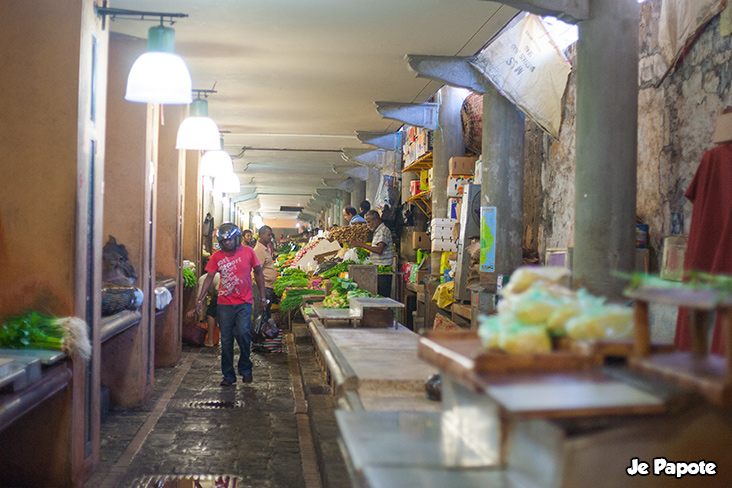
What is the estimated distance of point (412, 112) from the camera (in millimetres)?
10055

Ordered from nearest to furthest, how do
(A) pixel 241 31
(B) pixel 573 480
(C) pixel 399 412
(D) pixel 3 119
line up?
(B) pixel 573 480 < (C) pixel 399 412 < (D) pixel 3 119 < (A) pixel 241 31

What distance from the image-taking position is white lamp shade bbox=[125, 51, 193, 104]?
424 centimetres

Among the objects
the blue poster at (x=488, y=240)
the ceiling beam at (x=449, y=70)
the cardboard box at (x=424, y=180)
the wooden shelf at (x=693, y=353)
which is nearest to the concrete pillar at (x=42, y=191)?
the wooden shelf at (x=693, y=353)

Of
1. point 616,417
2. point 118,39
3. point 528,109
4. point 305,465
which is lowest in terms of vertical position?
point 305,465

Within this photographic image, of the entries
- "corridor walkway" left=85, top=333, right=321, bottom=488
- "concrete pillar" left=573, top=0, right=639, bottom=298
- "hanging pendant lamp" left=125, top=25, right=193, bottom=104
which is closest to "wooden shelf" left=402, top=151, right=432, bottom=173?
"corridor walkway" left=85, top=333, right=321, bottom=488

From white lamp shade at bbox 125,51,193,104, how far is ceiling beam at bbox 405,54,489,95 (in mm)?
3673

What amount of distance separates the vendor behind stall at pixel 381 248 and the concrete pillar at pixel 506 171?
13.1 feet

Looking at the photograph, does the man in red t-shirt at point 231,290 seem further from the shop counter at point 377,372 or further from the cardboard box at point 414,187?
the cardboard box at point 414,187

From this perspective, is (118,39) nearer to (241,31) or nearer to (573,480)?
(241,31)

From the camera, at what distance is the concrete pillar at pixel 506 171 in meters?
7.43

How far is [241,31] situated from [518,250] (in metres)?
3.63

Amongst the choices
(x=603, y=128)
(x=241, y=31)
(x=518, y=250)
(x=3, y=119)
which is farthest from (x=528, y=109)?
(x=3, y=119)

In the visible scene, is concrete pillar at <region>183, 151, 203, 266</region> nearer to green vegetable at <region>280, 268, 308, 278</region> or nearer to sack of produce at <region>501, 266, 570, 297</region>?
green vegetable at <region>280, 268, 308, 278</region>

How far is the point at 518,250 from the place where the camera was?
741 centimetres
